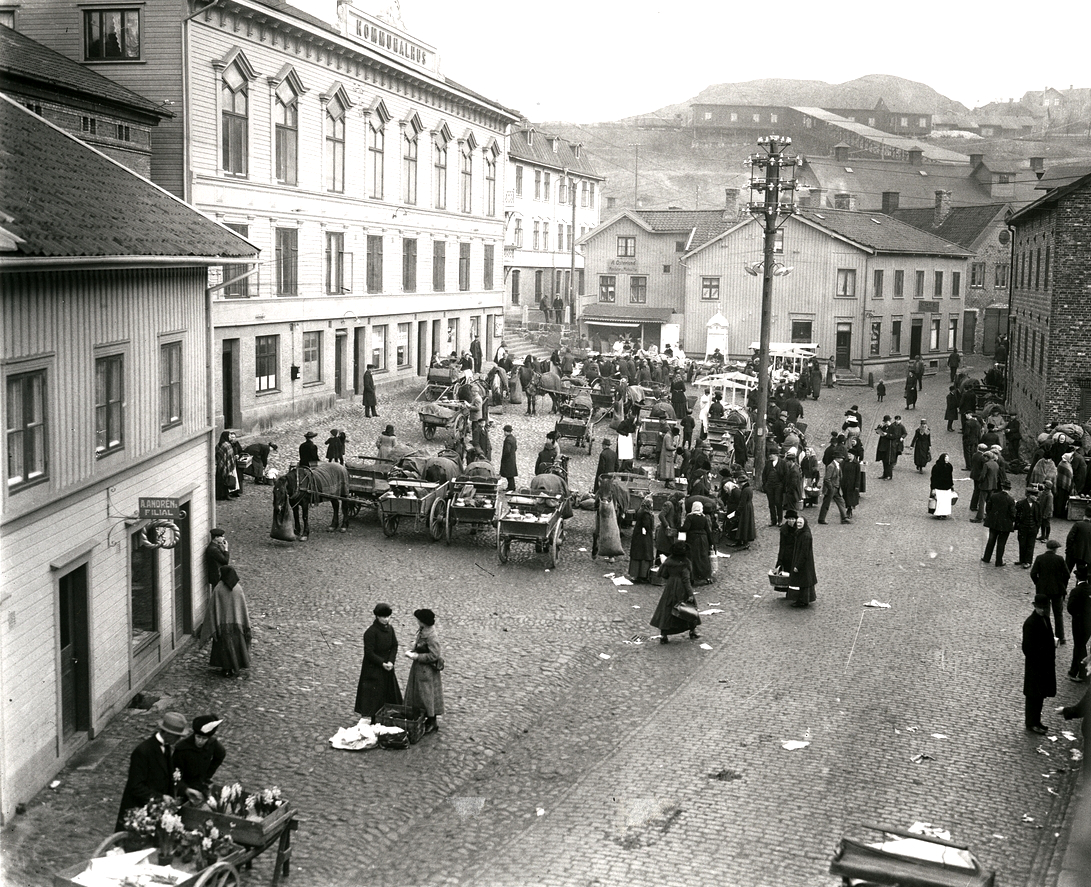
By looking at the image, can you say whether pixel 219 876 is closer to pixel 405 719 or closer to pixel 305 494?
pixel 405 719

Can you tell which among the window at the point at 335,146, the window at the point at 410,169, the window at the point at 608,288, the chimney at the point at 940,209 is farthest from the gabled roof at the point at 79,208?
the chimney at the point at 940,209

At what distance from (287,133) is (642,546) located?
777 inches

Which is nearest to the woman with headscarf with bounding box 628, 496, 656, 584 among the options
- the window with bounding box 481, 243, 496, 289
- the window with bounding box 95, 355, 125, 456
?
the window with bounding box 95, 355, 125, 456

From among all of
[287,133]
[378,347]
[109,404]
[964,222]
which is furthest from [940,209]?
[109,404]

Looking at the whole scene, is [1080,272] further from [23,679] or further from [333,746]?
[23,679]

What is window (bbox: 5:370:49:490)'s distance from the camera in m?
11.3

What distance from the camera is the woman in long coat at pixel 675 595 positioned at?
17.2m

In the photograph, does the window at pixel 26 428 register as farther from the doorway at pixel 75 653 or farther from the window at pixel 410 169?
the window at pixel 410 169

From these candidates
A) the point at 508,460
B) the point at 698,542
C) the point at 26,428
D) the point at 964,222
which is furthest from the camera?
the point at 964,222

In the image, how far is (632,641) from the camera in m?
17.5

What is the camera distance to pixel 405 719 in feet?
44.3

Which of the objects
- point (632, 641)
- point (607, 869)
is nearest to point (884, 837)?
point (607, 869)

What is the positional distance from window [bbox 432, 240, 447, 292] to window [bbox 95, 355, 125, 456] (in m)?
32.2

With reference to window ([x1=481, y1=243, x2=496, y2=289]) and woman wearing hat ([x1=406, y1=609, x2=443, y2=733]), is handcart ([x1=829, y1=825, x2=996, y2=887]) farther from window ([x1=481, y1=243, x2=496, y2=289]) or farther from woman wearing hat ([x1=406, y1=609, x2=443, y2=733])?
window ([x1=481, y1=243, x2=496, y2=289])
